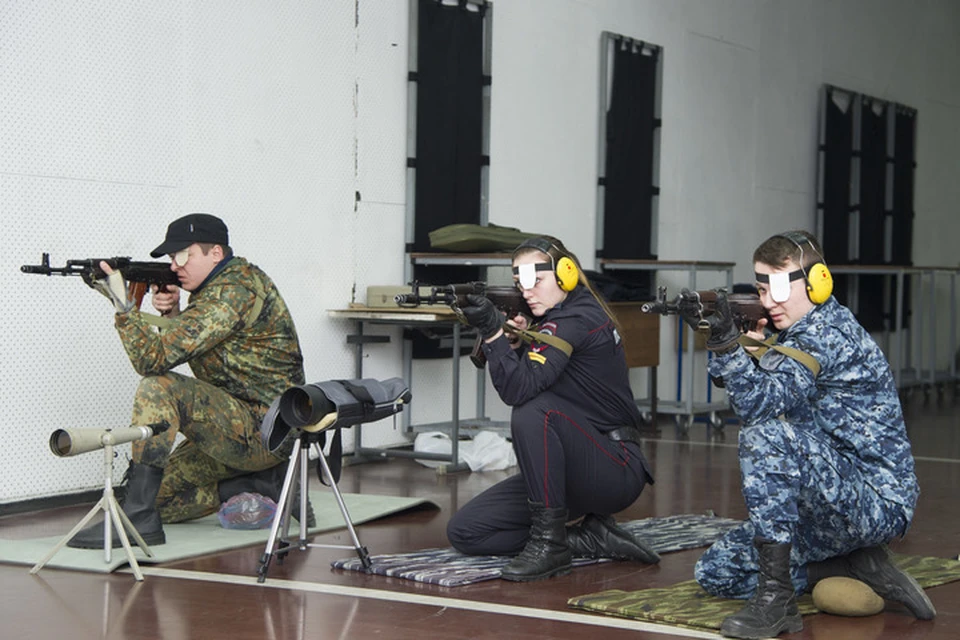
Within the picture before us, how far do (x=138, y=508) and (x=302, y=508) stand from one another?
633mm

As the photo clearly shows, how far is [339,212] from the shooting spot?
7.48 meters

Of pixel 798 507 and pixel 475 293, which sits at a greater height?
pixel 475 293

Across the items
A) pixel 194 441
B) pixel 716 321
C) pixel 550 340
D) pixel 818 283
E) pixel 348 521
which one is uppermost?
pixel 818 283

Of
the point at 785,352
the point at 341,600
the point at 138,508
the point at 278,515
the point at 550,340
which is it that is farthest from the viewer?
the point at 138,508

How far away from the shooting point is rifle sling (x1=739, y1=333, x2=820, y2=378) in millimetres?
3730

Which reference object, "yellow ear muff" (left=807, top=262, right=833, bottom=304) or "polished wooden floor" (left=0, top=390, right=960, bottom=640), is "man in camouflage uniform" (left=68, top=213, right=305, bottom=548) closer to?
"polished wooden floor" (left=0, top=390, right=960, bottom=640)

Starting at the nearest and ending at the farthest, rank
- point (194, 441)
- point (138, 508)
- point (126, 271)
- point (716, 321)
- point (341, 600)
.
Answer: point (716, 321) < point (341, 600) < point (138, 508) < point (126, 271) < point (194, 441)

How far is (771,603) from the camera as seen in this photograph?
365cm

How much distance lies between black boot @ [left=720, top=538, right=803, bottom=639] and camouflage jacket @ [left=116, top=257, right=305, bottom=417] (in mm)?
2359

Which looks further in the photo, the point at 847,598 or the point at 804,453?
the point at 847,598

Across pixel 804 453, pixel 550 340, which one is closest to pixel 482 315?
pixel 550 340

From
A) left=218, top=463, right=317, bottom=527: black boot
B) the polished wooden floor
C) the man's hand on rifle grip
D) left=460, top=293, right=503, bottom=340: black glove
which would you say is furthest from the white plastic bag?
left=460, top=293, right=503, bottom=340: black glove

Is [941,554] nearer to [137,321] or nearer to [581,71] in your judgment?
[137,321]

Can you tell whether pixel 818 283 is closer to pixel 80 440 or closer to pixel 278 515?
pixel 278 515
